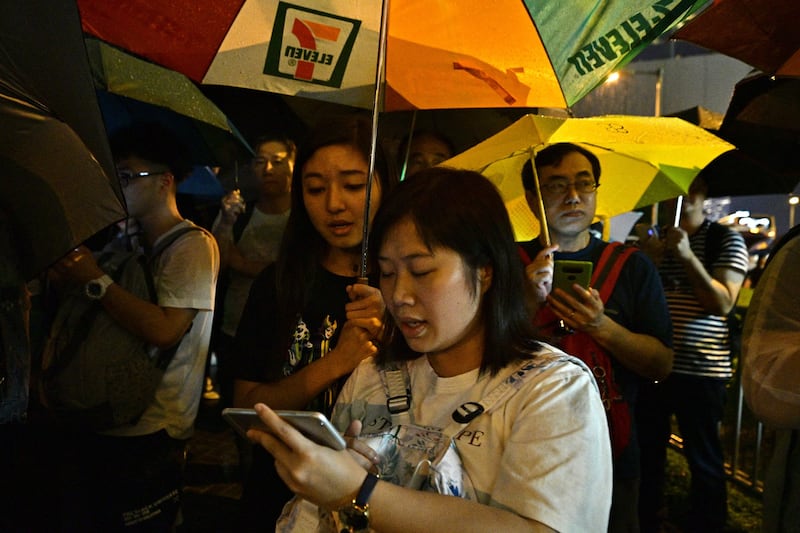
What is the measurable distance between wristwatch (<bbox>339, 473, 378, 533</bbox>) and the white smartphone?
10 cm

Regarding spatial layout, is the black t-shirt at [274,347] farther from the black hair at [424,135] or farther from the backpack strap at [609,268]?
the black hair at [424,135]

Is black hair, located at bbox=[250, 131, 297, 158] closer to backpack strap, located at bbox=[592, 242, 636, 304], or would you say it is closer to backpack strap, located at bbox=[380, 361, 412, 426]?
backpack strap, located at bbox=[592, 242, 636, 304]

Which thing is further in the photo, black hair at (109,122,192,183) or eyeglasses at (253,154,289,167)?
eyeglasses at (253,154,289,167)

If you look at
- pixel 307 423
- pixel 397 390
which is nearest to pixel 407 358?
pixel 397 390

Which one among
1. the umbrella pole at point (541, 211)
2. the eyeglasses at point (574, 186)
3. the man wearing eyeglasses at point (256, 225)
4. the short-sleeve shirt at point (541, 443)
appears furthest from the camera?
the man wearing eyeglasses at point (256, 225)

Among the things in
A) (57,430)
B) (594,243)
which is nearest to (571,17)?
(594,243)

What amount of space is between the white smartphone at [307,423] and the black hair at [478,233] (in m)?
0.56

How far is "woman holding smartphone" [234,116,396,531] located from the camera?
8.45 ft

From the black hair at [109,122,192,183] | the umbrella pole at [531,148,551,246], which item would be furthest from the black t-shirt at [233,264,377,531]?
the black hair at [109,122,192,183]

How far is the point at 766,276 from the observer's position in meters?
2.48

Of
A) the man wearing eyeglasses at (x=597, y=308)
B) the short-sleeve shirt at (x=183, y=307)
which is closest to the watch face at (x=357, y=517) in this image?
the man wearing eyeglasses at (x=597, y=308)

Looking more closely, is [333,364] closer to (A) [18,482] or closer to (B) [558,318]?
(B) [558,318]

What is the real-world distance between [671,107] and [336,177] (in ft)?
47.7

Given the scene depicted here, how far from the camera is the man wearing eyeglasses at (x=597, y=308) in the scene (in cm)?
312
